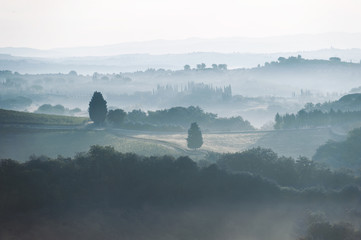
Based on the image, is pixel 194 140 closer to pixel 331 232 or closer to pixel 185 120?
pixel 185 120

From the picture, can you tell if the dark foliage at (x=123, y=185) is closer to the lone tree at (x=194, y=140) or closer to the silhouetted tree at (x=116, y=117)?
the lone tree at (x=194, y=140)

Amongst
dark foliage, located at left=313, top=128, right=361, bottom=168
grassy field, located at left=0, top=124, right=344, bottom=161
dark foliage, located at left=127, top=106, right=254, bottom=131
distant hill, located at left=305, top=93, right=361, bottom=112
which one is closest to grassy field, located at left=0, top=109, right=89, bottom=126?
grassy field, located at left=0, top=124, right=344, bottom=161

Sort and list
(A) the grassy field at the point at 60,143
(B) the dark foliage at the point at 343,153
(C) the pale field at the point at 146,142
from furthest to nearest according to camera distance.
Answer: (B) the dark foliage at the point at 343,153, (C) the pale field at the point at 146,142, (A) the grassy field at the point at 60,143

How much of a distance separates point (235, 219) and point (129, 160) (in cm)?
1614

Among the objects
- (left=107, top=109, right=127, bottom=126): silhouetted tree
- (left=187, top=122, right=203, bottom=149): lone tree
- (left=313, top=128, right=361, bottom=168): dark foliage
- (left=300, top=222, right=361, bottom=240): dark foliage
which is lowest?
(left=313, top=128, right=361, bottom=168): dark foliage

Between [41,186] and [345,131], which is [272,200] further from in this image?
[345,131]

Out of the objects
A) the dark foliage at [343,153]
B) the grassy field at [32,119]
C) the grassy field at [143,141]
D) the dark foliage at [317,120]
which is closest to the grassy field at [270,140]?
the grassy field at [143,141]

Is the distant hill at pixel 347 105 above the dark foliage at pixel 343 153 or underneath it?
above

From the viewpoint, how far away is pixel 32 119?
103500mm

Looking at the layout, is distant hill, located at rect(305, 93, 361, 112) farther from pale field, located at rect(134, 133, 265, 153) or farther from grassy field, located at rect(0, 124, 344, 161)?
pale field, located at rect(134, 133, 265, 153)

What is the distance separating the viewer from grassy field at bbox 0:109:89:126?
9869cm

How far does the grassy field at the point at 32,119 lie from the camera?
9869 cm

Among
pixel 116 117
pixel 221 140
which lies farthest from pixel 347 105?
pixel 116 117

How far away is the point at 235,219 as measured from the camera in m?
47.5
